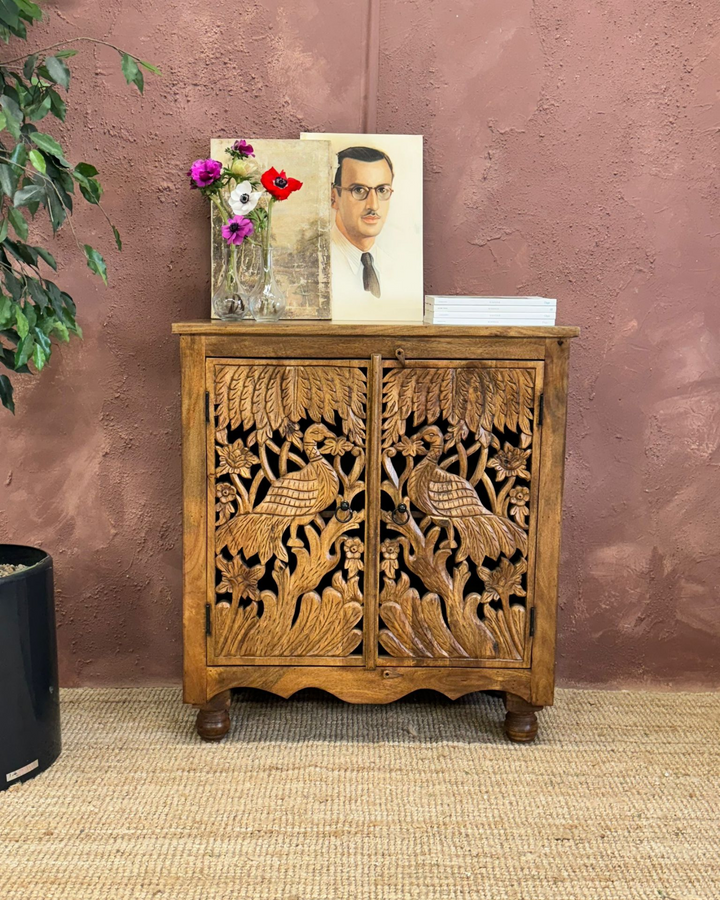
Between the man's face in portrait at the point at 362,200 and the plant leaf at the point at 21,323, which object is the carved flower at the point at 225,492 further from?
the man's face in portrait at the point at 362,200

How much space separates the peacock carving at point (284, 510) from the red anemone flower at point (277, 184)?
1.88 feet

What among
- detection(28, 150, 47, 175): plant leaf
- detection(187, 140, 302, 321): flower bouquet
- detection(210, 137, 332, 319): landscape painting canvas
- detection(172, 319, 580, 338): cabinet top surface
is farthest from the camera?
detection(210, 137, 332, 319): landscape painting canvas

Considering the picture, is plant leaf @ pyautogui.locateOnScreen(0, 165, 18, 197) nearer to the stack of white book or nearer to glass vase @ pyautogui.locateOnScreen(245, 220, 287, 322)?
glass vase @ pyautogui.locateOnScreen(245, 220, 287, 322)

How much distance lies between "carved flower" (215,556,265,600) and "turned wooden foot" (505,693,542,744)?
0.67 meters

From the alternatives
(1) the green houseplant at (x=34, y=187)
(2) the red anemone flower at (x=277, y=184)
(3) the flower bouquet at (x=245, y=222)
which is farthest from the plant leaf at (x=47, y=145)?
(2) the red anemone flower at (x=277, y=184)

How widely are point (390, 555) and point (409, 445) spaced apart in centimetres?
26

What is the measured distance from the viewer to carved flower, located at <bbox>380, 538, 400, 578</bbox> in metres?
2.04

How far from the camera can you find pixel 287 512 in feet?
6.64

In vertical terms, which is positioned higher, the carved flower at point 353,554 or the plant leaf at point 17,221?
the plant leaf at point 17,221

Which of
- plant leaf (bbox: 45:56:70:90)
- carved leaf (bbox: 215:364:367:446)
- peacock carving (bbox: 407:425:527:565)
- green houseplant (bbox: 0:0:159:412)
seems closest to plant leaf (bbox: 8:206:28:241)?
green houseplant (bbox: 0:0:159:412)

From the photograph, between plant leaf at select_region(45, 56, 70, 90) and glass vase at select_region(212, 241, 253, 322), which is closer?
plant leaf at select_region(45, 56, 70, 90)

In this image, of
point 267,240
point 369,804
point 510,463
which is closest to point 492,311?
point 510,463

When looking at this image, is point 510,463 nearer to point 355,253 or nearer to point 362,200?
point 355,253

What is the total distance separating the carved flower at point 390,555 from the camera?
2039mm
